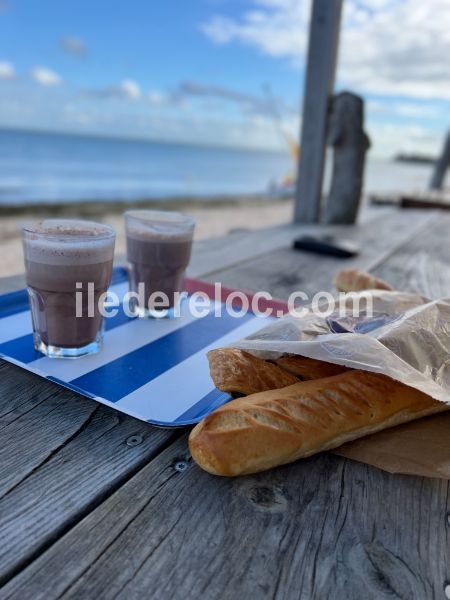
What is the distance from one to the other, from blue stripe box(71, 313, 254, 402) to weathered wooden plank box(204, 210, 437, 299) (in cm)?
51

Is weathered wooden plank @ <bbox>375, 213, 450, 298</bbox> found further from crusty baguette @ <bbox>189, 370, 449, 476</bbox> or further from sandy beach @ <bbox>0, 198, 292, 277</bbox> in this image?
sandy beach @ <bbox>0, 198, 292, 277</bbox>

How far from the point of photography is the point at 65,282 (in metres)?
0.97

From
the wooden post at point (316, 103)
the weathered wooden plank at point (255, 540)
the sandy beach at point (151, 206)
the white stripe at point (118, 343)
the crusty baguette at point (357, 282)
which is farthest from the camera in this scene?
the sandy beach at point (151, 206)

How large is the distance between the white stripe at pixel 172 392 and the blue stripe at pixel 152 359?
0.6 inches

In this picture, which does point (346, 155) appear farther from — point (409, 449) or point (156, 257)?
point (409, 449)

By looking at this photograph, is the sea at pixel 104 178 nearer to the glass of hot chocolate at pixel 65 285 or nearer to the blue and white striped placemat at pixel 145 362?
the blue and white striped placemat at pixel 145 362

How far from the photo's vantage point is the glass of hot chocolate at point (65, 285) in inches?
37.3

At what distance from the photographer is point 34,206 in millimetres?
13086

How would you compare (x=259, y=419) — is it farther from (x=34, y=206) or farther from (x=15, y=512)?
(x=34, y=206)

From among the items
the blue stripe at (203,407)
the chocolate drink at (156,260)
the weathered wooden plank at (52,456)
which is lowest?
the weathered wooden plank at (52,456)

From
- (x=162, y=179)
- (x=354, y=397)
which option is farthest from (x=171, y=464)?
(x=162, y=179)

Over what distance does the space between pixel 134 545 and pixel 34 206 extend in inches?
546

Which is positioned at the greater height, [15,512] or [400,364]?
[400,364]

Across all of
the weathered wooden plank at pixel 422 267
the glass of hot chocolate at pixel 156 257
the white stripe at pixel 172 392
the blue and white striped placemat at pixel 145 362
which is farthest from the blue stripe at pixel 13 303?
the weathered wooden plank at pixel 422 267
